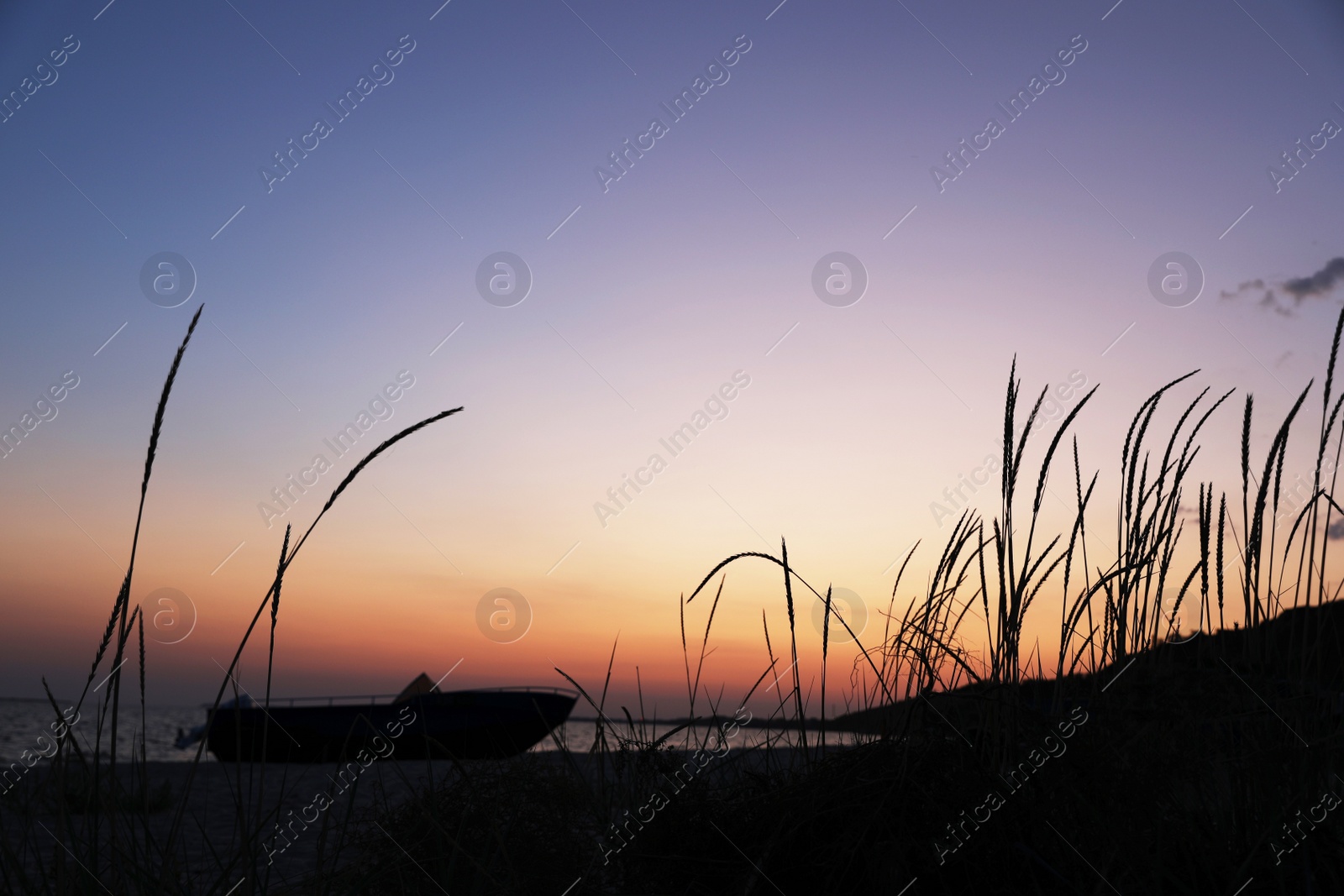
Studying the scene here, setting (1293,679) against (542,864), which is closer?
(542,864)

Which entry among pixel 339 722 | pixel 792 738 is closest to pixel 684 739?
pixel 792 738

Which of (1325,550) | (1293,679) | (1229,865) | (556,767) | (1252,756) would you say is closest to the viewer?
(1229,865)

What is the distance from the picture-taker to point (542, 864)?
88.2 inches

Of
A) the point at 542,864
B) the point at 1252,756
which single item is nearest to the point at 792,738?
the point at 542,864

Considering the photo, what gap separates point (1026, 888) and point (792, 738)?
3.67 ft

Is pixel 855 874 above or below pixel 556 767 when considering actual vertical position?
below

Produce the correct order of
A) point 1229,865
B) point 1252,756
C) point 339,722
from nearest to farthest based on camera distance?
point 1229,865
point 1252,756
point 339,722

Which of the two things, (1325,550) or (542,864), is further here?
(1325,550)

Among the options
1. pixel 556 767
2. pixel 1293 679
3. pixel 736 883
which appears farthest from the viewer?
pixel 556 767

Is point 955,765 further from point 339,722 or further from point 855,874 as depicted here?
point 339,722

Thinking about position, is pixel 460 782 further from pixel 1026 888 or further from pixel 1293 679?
pixel 1293 679

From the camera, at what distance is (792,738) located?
275cm

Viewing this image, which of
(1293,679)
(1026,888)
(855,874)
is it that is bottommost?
(1293,679)

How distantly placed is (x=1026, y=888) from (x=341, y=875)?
5.48 ft
